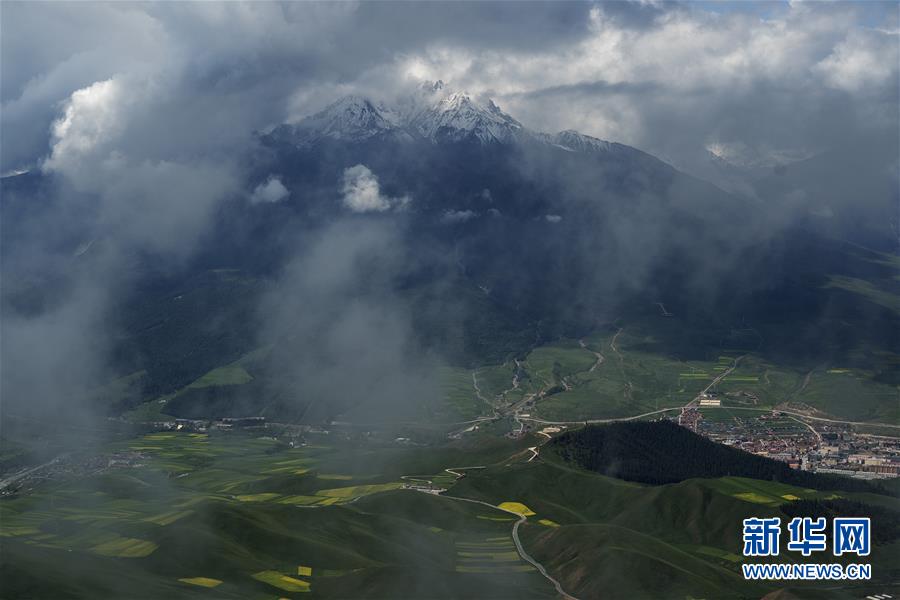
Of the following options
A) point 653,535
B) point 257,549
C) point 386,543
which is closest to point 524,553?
point 386,543

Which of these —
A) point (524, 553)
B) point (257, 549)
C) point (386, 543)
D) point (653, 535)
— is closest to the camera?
point (257, 549)

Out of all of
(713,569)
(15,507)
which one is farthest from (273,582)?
(15,507)

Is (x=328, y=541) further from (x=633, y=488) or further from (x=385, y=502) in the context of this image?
(x=633, y=488)

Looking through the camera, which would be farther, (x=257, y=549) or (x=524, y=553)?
(x=524, y=553)

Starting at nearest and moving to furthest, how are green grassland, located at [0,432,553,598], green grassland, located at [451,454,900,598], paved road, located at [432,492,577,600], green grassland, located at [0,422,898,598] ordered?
green grassland, located at [0,432,553,598], green grassland, located at [0,422,898,598], green grassland, located at [451,454,900,598], paved road, located at [432,492,577,600]

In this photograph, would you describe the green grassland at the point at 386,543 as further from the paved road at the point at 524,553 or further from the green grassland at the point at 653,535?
the paved road at the point at 524,553

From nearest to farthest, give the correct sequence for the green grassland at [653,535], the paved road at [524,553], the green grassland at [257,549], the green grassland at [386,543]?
the green grassland at [257,549] < the green grassland at [386,543] < the green grassland at [653,535] < the paved road at [524,553]

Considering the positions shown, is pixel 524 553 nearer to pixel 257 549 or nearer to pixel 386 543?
pixel 386 543

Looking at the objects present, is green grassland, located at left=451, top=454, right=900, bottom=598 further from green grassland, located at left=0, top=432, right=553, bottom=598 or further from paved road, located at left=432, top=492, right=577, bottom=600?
green grassland, located at left=0, top=432, right=553, bottom=598

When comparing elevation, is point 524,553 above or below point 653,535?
above

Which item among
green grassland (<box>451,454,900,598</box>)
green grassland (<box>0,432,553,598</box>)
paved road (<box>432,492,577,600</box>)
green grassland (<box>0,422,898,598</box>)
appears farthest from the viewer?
paved road (<box>432,492,577,600</box>)

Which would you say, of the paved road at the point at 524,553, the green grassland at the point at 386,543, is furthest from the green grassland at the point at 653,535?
the paved road at the point at 524,553

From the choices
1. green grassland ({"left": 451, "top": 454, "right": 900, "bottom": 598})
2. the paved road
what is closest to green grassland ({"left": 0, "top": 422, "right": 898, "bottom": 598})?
green grassland ({"left": 451, "top": 454, "right": 900, "bottom": 598})
